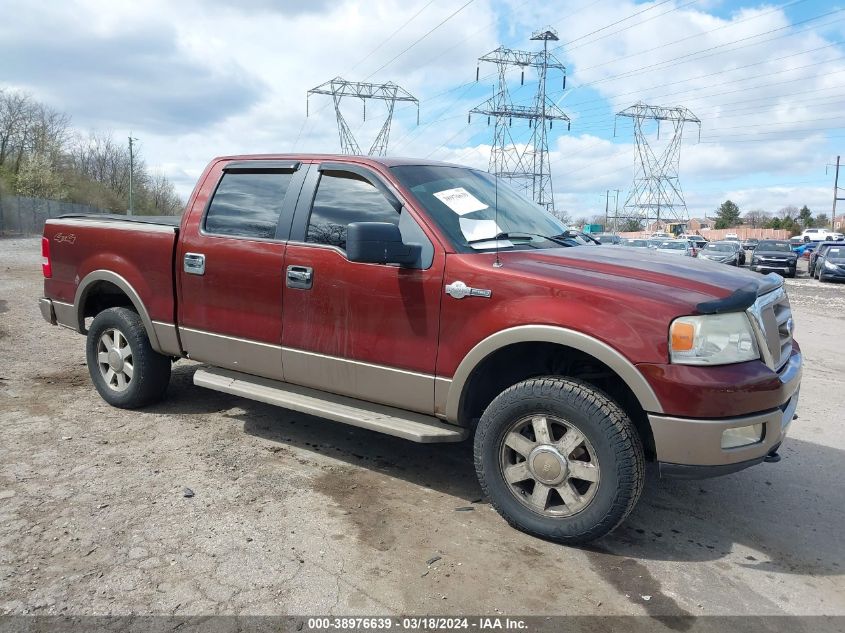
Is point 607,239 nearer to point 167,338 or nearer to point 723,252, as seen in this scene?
point 723,252

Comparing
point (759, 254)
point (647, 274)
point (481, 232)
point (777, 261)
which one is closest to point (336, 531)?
point (481, 232)

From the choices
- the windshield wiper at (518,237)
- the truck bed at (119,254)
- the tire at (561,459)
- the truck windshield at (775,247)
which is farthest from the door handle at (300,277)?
Result: the truck windshield at (775,247)

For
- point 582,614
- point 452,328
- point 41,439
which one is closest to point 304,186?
point 452,328

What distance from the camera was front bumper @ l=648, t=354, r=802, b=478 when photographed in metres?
3.01

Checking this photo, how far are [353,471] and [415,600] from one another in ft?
4.89

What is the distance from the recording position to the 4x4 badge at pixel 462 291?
3.47 m

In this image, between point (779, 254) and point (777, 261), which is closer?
point (777, 261)

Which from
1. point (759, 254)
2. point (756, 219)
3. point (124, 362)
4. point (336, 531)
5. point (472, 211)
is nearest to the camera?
point (336, 531)

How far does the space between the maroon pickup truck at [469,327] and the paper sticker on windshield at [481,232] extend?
0.01m

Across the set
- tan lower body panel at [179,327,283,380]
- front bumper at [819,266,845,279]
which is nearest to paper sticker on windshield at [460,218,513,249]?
tan lower body panel at [179,327,283,380]

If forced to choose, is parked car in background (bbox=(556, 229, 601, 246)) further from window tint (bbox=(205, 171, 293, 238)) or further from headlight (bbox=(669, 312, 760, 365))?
window tint (bbox=(205, 171, 293, 238))

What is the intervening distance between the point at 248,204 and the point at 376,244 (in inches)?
60.1

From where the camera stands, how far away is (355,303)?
154 inches

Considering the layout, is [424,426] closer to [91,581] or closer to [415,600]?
[415,600]
